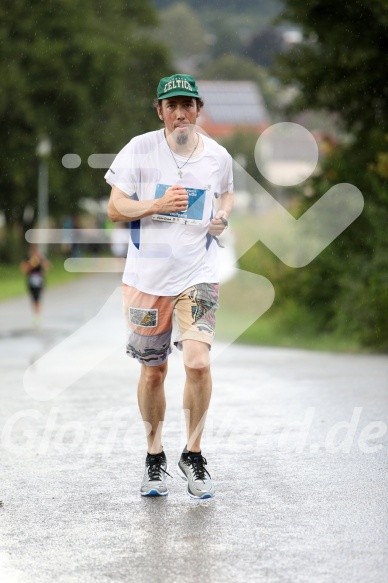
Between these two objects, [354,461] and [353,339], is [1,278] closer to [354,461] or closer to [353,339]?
[353,339]

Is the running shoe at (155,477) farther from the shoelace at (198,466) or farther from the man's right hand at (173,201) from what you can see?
the man's right hand at (173,201)

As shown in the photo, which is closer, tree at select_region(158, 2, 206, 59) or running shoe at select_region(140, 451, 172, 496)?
running shoe at select_region(140, 451, 172, 496)

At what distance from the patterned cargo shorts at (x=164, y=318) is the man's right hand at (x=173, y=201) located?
0.45 metres

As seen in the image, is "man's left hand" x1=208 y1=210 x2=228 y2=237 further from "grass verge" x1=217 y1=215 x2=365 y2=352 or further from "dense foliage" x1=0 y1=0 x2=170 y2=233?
"dense foliage" x1=0 y1=0 x2=170 y2=233

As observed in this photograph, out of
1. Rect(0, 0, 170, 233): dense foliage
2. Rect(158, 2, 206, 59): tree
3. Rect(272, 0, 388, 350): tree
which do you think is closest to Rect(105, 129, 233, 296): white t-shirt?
Rect(272, 0, 388, 350): tree

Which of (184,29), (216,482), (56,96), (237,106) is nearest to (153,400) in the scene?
(216,482)

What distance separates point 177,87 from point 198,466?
1854 millimetres

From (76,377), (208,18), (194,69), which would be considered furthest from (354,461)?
(208,18)

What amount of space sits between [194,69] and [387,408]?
162 metres

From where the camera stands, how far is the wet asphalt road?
532cm

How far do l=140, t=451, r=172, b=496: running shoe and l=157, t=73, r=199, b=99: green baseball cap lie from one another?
5.94ft

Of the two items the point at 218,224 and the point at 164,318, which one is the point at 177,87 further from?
the point at 164,318

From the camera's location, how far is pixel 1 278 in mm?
43906

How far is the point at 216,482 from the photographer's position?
7129mm
